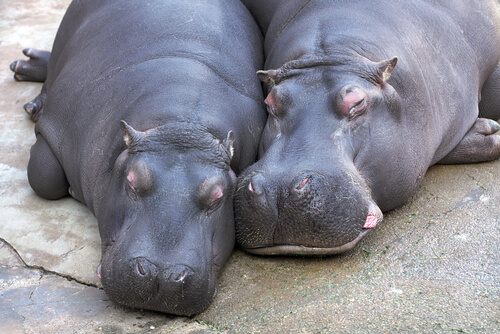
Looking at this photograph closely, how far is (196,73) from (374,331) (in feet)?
6.48

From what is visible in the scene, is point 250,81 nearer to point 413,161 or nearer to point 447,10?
point 413,161

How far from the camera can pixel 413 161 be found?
4.37m

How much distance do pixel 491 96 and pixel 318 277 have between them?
2.59 meters

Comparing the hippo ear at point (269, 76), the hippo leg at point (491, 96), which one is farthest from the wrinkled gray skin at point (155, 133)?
the hippo leg at point (491, 96)

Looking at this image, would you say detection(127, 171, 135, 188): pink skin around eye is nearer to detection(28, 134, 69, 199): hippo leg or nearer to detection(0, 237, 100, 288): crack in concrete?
detection(0, 237, 100, 288): crack in concrete

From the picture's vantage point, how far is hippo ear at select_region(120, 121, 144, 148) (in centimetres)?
379

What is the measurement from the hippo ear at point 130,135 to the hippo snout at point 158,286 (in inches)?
25.6

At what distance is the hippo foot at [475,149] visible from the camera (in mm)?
5152

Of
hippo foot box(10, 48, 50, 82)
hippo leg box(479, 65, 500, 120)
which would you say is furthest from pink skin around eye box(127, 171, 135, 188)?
hippo foot box(10, 48, 50, 82)

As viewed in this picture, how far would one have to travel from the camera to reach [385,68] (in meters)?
4.20

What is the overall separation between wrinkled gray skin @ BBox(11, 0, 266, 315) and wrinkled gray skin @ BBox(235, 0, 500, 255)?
10.1 inches

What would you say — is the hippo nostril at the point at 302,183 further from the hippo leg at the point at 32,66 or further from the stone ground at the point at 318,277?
the hippo leg at the point at 32,66

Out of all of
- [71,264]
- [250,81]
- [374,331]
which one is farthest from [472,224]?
[71,264]

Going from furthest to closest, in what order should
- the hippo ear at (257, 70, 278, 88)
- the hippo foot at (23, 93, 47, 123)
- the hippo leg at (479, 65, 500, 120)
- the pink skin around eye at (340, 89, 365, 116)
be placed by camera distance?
the hippo foot at (23, 93, 47, 123), the hippo leg at (479, 65, 500, 120), the hippo ear at (257, 70, 278, 88), the pink skin around eye at (340, 89, 365, 116)
